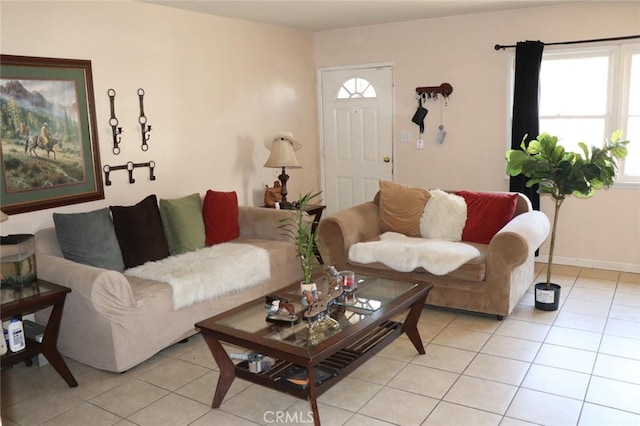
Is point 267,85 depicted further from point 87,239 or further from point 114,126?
point 87,239

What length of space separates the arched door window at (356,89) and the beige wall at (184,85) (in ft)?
1.23

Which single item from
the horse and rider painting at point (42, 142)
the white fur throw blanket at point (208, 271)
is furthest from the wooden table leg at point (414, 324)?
the horse and rider painting at point (42, 142)

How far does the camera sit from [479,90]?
5.43 m

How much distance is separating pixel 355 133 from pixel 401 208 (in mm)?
1822

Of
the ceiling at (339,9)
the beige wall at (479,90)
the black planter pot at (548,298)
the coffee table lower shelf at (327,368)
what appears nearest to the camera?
the coffee table lower shelf at (327,368)

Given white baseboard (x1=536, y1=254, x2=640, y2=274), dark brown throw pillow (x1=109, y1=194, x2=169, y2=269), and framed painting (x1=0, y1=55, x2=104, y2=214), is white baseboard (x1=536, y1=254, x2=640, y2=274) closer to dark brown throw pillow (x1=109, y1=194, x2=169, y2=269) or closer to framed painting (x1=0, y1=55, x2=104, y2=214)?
dark brown throw pillow (x1=109, y1=194, x2=169, y2=269)

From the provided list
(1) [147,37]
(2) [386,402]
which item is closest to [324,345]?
(2) [386,402]

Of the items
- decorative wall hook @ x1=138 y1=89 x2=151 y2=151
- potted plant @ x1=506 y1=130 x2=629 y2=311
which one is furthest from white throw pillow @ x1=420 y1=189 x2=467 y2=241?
decorative wall hook @ x1=138 y1=89 x2=151 y2=151

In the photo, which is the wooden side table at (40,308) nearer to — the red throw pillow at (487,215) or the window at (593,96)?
the red throw pillow at (487,215)

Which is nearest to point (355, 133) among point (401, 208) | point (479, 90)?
point (479, 90)

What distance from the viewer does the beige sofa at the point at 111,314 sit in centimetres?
319

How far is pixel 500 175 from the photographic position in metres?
5.45

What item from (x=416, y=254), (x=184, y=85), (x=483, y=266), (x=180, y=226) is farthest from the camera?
(x=184, y=85)

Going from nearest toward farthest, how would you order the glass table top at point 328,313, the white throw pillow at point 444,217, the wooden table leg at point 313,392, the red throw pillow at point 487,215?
the wooden table leg at point 313,392 → the glass table top at point 328,313 → the red throw pillow at point 487,215 → the white throw pillow at point 444,217
